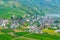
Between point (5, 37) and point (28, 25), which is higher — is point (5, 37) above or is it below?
below

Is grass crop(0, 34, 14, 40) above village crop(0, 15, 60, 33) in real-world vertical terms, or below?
below

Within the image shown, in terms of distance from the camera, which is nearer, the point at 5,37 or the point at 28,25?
the point at 5,37

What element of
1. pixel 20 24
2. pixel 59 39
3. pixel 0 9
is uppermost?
pixel 0 9

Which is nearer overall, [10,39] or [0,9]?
[10,39]

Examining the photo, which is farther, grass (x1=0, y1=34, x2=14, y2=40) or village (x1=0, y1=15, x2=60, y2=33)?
village (x1=0, y1=15, x2=60, y2=33)

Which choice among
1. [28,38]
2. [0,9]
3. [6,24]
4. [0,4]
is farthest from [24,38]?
[0,4]

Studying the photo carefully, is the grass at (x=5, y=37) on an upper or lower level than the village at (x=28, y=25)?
lower

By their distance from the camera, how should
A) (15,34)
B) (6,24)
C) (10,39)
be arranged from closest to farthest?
(10,39) < (15,34) < (6,24)

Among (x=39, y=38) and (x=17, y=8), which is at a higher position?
(x=17, y=8)

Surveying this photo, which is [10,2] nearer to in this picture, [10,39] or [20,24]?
[20,24]

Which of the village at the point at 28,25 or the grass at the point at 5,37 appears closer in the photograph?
the grass at the point at 5,37

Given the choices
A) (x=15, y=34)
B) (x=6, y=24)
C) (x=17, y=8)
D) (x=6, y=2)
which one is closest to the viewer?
(x=15, y=34)
